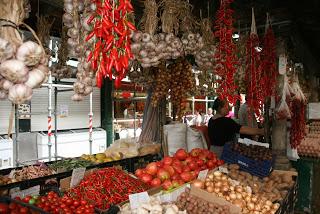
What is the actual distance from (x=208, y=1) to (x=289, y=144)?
3.13 metres

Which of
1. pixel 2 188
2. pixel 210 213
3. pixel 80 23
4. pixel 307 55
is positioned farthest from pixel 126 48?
pixel 307 55

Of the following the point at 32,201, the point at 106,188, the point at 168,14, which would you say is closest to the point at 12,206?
the point at 32,201

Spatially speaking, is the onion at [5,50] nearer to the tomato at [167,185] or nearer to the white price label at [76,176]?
the white price label at [76,176]

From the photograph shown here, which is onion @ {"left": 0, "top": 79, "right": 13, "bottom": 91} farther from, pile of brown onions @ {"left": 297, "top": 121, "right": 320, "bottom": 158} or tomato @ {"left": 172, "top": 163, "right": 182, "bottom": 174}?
pile of brown onions @ {"left": 297, "top": 121, "right": 320, "bottom": 158}

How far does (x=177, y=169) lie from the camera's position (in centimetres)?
382

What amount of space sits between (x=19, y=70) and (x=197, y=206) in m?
2.02

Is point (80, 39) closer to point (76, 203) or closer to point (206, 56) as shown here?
point (76, 203)

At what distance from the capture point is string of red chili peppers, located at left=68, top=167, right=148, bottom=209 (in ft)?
10.1

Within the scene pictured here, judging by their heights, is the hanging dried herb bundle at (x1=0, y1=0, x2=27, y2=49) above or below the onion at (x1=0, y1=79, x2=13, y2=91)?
above

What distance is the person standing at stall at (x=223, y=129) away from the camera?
496cm

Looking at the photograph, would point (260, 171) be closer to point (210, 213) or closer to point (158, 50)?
point (210, 213)

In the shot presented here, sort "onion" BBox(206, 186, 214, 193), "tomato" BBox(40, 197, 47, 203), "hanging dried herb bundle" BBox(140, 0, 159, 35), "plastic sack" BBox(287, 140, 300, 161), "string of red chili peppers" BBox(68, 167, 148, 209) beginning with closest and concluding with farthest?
"tomato" BBox(40, 197, 47, 203) < "string of red chili peppers" BBox(68, 167, 148, 209) < "onion" BBox(206, 186, 214, 193) < "hanging dried herb bundle" BBox(140, 0, 159, 35) < "plastic sack" BBox(287, 140, 300, 161)

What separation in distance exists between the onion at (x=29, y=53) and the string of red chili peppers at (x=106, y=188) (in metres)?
1.71

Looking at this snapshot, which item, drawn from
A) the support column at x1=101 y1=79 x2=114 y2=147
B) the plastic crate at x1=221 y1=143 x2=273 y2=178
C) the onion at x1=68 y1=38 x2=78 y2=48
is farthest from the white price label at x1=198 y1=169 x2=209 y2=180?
the support column at x1=101 y1=79 x2=114 y2=147
